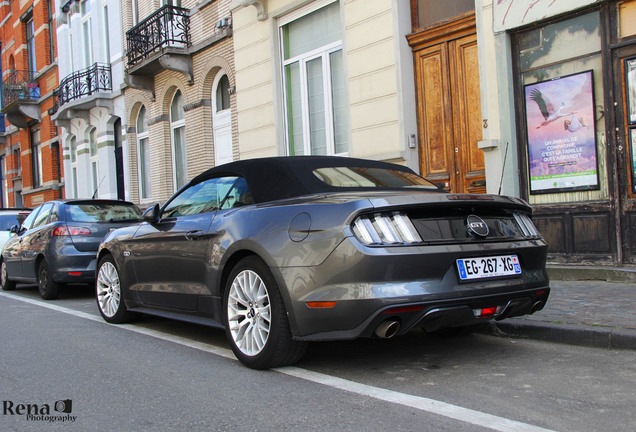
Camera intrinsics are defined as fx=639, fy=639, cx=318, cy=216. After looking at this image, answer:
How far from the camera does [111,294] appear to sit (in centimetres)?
669

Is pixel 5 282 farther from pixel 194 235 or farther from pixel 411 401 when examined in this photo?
pixel 411 401

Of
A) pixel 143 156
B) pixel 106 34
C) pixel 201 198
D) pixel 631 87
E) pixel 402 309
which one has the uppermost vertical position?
pixel 106 34

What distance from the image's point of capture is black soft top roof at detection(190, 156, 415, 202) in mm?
4570

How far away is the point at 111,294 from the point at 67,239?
9.24 ft

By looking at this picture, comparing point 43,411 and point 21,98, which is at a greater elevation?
point 21,98

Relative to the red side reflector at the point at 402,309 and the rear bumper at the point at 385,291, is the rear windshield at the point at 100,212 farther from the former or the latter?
the red side reflector at the point at 402,309

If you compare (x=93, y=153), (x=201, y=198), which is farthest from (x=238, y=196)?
(x=93, y=153)

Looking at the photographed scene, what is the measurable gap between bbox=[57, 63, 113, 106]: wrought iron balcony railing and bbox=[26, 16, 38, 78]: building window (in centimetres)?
698

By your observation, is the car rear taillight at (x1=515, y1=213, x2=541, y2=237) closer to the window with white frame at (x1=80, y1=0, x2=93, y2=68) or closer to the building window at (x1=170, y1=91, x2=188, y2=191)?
the building window at (x1=170, y1=91, x2=188, y2=191)

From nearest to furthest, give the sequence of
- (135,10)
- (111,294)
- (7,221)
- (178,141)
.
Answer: (111,294) → (7,221) → (178,141) → (135,10)

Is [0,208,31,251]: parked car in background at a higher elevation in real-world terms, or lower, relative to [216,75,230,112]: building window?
lower

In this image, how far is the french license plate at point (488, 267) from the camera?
4.00m

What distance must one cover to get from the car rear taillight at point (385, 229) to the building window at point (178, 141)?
1374 centimetres

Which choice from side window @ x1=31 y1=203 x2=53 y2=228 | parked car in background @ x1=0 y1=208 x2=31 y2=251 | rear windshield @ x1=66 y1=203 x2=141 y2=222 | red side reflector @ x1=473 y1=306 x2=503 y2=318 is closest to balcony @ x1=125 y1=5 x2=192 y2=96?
parked car in background @ x1=0 y1=208 x2=31 y2=251
